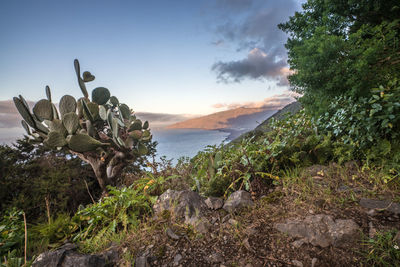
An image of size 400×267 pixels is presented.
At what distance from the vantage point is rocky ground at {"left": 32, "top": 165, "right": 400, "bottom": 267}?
1.27 meters

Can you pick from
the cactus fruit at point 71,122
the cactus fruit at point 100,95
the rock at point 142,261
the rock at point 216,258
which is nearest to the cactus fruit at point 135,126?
the cactus fruit at point 71,122

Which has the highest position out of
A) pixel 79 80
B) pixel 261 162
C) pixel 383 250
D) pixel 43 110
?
pixel 79 80

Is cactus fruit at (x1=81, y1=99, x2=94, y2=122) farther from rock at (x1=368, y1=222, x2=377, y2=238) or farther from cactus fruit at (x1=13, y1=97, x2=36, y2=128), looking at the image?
rock at (x1=368, y1=222, x2=377, y2=238)

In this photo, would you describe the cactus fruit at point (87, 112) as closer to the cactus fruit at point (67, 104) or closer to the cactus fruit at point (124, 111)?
the cactus fruit at point (67, 104)

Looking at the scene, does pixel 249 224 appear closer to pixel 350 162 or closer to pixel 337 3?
pixel 350 162

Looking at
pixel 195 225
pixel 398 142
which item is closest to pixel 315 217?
pixel 195 225

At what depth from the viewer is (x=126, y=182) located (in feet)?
11.0

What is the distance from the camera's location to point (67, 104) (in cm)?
309

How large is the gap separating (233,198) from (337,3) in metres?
3.22

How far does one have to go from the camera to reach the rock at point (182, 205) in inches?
70.1

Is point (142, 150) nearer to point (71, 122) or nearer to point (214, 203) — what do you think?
point (71, 122)

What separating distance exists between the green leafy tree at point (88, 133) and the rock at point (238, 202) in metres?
1.82

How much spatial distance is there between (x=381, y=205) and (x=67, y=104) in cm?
426

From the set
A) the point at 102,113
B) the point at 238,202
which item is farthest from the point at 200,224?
the point at 102,113
